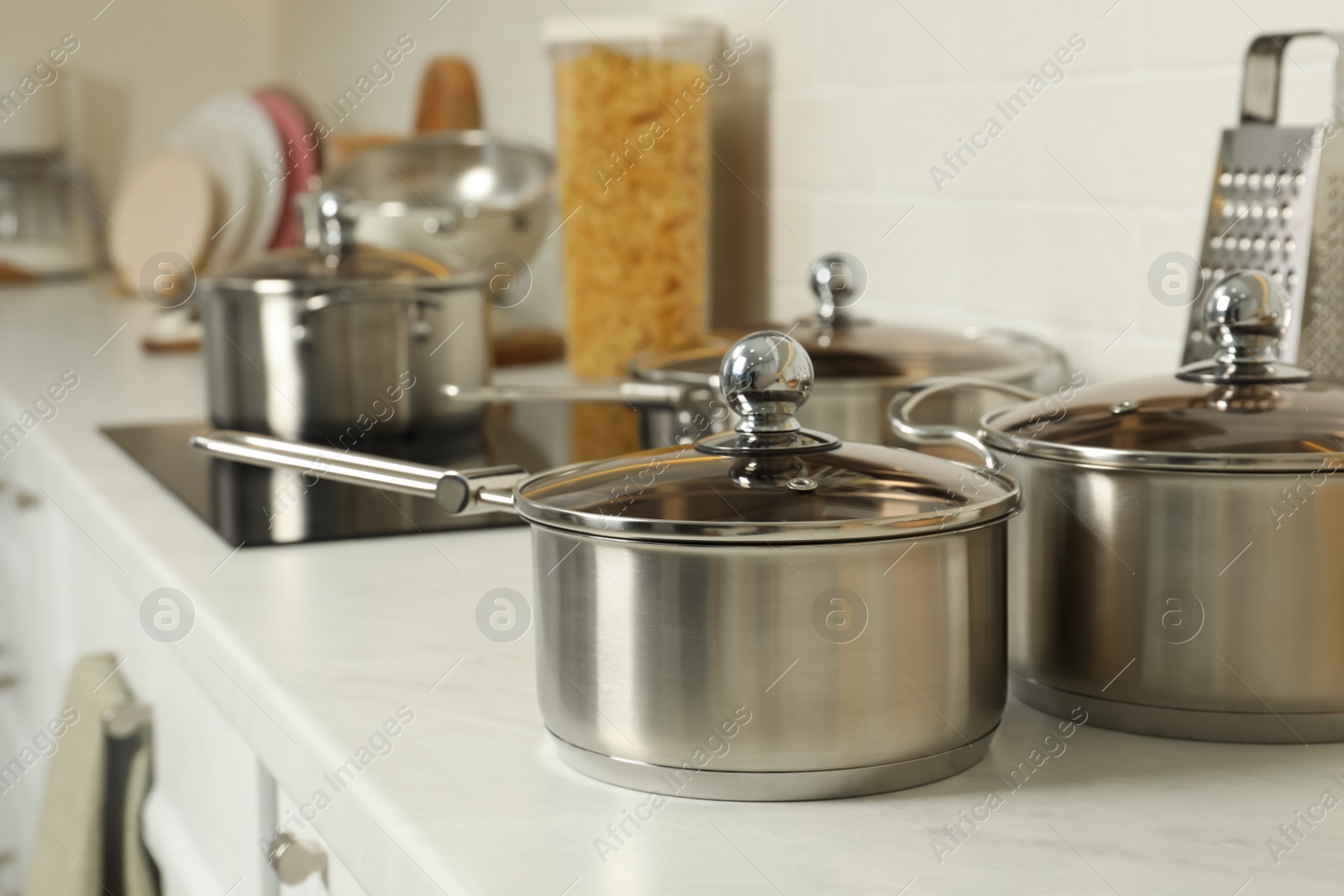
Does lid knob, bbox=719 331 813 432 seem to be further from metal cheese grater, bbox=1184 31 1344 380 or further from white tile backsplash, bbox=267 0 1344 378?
white tile backsplash, bbox=267 0 1344 378

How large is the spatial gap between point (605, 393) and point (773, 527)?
436 mm

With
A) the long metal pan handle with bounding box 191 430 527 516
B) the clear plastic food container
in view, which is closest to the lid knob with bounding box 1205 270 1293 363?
the long metal pan handle with bounding box 191 430 527 516

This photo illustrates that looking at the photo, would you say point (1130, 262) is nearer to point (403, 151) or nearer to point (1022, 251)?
point (1022, 251)

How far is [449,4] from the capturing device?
7.29 ft

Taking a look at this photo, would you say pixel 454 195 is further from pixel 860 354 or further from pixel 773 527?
pixel 773 527

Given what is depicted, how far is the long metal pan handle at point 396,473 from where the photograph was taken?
23.4 inches

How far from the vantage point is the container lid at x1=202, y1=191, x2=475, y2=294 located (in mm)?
1164

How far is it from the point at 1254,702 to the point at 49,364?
152 centimetres

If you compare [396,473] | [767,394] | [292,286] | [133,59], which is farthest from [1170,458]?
[133,59]

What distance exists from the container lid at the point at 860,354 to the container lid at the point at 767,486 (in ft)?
1.13

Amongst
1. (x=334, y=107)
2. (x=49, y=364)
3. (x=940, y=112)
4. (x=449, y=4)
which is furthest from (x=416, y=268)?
(x=334, y=107)

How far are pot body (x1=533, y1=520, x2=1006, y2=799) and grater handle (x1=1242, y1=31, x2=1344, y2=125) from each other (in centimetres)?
46

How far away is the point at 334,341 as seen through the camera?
1162 mm

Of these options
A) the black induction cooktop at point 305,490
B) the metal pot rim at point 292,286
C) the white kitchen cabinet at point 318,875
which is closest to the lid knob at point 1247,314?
the white kitchen cabinet at point 318,875
